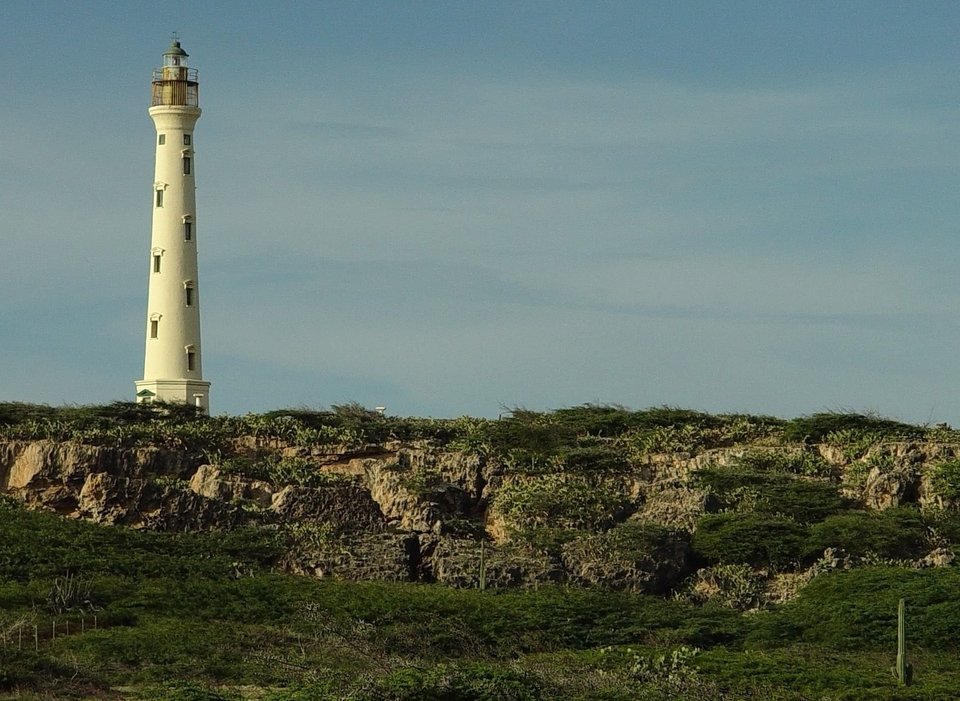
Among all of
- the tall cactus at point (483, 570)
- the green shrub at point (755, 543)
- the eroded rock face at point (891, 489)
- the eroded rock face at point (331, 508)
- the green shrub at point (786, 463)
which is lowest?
the tall cactus at point (483, 570)

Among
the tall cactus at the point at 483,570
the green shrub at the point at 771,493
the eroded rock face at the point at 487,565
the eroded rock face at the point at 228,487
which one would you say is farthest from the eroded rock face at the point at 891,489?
the eroded rock face at the point at 228,487

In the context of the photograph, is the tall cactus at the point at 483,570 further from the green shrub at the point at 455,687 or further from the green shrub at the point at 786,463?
the green shrub at the point at 455,687

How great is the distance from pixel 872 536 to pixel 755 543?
2.62 metres

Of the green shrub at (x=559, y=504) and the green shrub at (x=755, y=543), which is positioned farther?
the green shrub at (x=559, y=504)

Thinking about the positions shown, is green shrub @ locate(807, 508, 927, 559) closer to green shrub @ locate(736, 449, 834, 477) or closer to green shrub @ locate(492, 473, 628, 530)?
green shrub @ locate(736, 449, 834, 477)

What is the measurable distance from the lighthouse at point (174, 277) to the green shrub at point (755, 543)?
68.5ft

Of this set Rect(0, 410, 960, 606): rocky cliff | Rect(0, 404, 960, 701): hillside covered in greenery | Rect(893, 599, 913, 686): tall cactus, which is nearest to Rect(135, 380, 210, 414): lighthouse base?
Rect(0, 404, 960, 701): hillside covered in greenery

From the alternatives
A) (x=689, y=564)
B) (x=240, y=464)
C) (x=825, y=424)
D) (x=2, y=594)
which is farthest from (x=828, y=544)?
(x=2, y=594)

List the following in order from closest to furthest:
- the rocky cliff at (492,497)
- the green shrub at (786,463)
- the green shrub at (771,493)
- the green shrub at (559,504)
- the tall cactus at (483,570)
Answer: the tall cactus at (483,570)
the rocky cliff at (492,497)
the green shrub at (771,493)
the green shrub at (559,504)
the green shrub at (786,463)

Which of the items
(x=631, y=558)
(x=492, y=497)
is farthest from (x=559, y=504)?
(x=631, y=558)

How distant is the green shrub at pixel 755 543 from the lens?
48.1m

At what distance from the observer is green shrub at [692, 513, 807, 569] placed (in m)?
48.1

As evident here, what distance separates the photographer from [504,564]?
47781 millimetres

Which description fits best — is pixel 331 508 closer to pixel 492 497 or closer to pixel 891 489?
pixel 492 497
